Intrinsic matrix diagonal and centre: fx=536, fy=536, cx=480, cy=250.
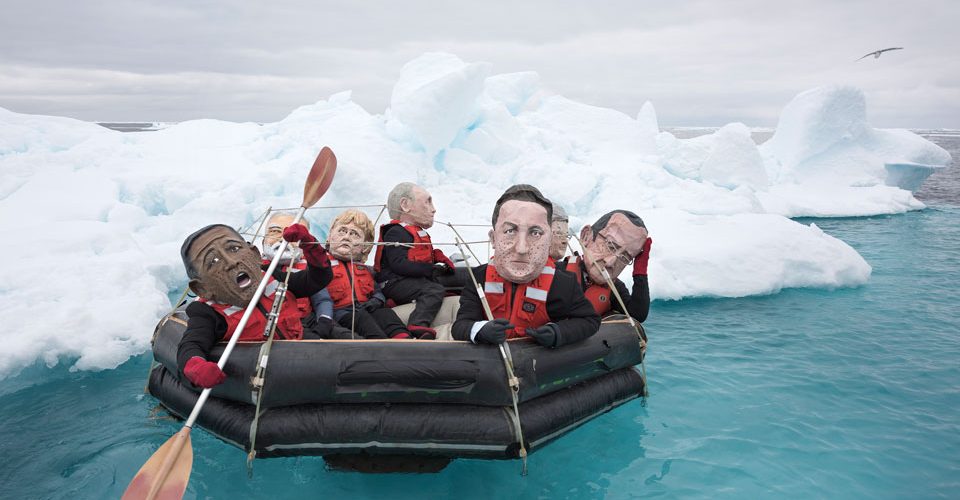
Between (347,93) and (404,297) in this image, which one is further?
(347,93)

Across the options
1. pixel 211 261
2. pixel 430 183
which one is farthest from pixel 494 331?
pixel 430 183

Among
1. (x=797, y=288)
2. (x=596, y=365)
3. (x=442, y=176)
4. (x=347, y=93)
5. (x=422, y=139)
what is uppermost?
(x=347, y=93)

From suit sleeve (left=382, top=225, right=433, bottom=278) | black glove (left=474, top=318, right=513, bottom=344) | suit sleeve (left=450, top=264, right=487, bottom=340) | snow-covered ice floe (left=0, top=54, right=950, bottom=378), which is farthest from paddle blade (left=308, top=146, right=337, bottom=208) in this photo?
snow-covered ice floe (left=0, top=54, right=950, bottom=378)

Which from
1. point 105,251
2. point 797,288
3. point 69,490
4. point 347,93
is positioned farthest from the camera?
point 347,93

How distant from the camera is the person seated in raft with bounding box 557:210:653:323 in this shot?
3.56 m

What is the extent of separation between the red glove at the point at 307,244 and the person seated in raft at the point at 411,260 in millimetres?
833

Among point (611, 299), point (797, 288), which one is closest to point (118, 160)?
point (611, 299)

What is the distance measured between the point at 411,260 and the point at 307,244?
4.12 ft

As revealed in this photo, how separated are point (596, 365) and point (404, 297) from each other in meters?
1.58

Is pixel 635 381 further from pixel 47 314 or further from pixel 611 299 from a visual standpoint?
pixel 47 314

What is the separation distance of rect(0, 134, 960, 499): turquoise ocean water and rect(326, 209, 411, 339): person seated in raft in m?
0.91

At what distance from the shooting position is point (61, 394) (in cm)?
416

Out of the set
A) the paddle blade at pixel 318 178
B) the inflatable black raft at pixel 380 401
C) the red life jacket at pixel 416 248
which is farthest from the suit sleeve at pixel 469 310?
the paddle blade at pixel 318 178

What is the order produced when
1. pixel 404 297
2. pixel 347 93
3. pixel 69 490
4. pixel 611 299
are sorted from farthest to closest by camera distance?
pixel 347 93
pixel 404 297
pixel 611 299
pixel 69 490
